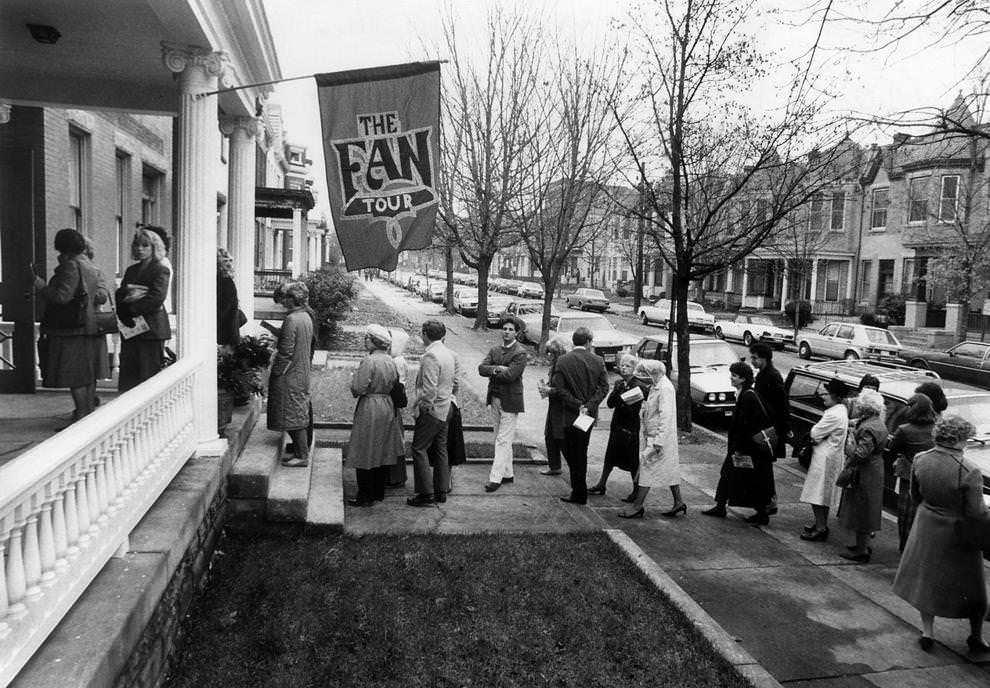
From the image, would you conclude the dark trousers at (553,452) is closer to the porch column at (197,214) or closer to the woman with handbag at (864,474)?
the woman with handbag at (864,474)

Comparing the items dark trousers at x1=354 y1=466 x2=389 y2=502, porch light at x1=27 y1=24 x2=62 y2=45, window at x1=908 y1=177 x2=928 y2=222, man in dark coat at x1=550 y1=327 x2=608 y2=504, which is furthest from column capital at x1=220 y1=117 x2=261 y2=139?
window at x1=908 y1=177 x2=928 y2=222

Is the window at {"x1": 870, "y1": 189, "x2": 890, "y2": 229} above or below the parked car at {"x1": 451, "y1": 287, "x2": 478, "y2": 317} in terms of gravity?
above

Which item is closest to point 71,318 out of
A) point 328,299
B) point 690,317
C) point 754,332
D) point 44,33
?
point 44,33

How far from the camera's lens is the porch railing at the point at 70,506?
2.90 meters

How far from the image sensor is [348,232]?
5.95 m

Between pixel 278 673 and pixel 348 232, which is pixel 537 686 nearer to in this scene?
pixel 278 673

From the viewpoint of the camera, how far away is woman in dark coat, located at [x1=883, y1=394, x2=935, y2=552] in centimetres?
706

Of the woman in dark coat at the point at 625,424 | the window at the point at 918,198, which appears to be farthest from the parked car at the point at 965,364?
the woman in dark coat at the point at 625,424

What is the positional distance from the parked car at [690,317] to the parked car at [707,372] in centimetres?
1599

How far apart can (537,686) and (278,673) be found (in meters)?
1.51

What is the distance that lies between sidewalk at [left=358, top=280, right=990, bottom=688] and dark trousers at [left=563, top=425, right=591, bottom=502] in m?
0.28

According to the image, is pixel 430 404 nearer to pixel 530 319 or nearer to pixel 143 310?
pixel 143 310

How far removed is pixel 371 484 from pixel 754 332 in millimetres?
28338

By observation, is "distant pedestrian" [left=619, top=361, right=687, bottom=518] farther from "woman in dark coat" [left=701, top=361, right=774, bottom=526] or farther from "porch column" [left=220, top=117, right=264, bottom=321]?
"porch column" [left=220, top=117, right=264, bottom=321]
